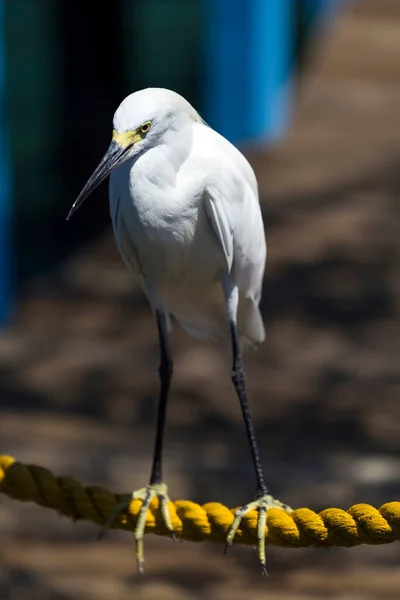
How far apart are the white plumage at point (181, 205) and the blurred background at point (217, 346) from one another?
4.94ft

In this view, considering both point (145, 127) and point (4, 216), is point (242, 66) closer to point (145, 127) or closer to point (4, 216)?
point (4, 216)

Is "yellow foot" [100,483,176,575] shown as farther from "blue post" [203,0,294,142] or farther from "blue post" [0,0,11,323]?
"blue post" [203,0,294,142]

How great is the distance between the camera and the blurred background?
11.5ft

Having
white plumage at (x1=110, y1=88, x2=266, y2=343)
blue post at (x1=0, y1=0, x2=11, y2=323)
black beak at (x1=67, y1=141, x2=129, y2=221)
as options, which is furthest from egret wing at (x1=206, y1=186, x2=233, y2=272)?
blue post at (x1=0, y1=0, x2=11, y2=323)

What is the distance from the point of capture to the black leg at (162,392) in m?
2.24

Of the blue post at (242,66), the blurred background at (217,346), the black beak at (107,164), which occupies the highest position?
the black beak at (107,164)

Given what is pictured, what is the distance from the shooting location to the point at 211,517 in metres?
1.98

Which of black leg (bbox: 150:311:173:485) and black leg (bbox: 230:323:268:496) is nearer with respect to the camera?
black leg (bbox: 230:323:268:496)

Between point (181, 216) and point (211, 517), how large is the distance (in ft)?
1.82

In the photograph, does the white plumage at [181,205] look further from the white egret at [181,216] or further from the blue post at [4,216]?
the blue post at [4,216]

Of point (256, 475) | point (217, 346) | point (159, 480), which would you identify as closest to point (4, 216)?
point (217, 346)

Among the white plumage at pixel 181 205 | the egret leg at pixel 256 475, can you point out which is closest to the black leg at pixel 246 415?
the egret leg at pixel 256 475

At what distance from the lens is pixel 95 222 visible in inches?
282

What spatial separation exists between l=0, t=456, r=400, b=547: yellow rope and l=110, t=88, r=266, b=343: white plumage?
41 centimetres
